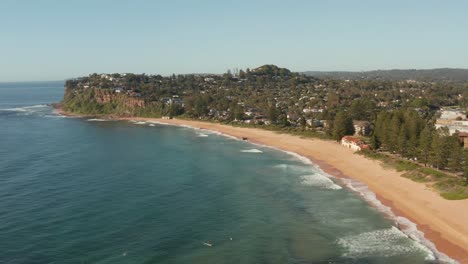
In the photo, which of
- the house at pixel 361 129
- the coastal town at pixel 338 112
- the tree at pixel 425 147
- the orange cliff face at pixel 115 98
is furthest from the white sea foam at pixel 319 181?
the orange cliff face at pixel 115 98

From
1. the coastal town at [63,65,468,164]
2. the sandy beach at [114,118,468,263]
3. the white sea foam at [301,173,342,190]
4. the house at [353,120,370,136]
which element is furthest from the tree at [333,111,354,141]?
the white sea foam at [301,173,342,190]

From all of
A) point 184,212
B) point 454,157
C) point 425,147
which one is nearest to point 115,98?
point 425,147

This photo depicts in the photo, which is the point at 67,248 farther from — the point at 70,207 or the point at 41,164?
the point at 41,164

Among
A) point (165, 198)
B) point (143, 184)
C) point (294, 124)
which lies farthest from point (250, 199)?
point (294, 124)

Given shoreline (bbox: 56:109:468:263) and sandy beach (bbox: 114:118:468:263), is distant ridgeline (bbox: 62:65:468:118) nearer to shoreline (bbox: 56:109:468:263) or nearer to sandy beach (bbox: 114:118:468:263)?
shoreline (bbox: 56:109:468:263)

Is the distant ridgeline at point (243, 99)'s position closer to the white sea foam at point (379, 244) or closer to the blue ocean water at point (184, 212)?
the blue ocean water at point (184, 212)

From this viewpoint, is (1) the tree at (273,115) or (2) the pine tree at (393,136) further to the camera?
(1) the tree at (273,115)
